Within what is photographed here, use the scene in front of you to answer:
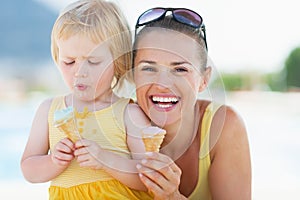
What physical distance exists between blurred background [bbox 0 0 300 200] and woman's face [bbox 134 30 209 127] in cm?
355

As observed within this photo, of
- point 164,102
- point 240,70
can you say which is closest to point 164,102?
point 164,102

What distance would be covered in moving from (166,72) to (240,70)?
16.8 feet

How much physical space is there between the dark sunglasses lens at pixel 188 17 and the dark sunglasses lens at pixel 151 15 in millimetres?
41

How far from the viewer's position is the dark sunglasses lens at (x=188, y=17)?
147cm

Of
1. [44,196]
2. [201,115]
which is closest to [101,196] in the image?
[201,115]

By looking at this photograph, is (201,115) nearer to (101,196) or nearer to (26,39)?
(101,196)

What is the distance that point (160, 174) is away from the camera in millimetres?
1379

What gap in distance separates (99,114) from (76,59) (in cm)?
16

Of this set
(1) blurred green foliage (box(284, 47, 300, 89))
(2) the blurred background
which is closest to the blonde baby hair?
(2) the blurred background

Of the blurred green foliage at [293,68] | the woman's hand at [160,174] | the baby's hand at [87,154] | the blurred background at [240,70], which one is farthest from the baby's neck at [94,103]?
the blurred green foliage at [293,68]

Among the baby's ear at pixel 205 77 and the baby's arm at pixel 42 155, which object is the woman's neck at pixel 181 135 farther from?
the baby's arm at pixel 42 155

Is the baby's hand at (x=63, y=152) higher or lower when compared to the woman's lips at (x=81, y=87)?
lower

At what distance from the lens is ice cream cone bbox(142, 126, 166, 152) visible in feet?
4.50

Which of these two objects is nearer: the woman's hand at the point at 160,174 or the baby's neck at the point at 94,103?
the woman's hand at the point at 160,174
